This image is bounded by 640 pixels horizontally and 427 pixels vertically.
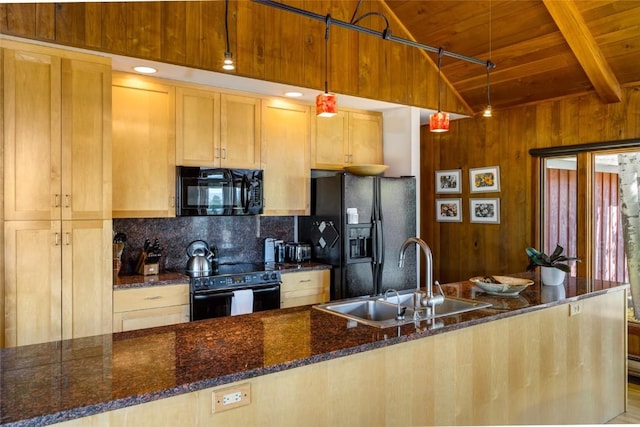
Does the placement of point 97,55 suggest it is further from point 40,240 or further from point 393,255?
point 393,255

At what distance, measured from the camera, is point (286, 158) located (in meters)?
4.30

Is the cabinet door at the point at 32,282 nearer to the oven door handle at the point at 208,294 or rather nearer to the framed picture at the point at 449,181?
the oven door handle at the point at 208,294

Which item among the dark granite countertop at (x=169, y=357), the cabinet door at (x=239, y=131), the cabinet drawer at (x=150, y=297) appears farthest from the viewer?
the cabinet door at (x=239, y=131)

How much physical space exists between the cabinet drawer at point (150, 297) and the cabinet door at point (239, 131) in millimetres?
1137

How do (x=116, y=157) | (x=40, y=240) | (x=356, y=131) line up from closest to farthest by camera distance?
(x=40, y=240) < (x=116, y=157) < (x=356, y=131)

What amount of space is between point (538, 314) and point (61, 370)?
90.4 inches

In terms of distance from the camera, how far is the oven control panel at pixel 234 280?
3.46m

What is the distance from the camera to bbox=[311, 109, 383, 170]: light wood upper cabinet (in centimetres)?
451

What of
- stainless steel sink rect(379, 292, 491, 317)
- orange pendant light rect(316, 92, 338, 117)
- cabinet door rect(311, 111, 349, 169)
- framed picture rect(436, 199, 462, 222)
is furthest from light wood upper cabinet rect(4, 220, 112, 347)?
framed picture rect(436, 199, 462, 222)

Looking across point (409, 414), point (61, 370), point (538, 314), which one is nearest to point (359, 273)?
point (538, 314)

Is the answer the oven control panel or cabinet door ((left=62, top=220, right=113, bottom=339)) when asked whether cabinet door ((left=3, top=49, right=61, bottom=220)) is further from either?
the oven control panel

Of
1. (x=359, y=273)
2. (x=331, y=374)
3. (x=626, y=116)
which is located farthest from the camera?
(x=359, y=273)

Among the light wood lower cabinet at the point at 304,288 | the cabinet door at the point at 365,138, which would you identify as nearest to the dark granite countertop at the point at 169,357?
the light wood lower cabinet at the point at 304,288

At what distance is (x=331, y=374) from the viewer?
173cm
